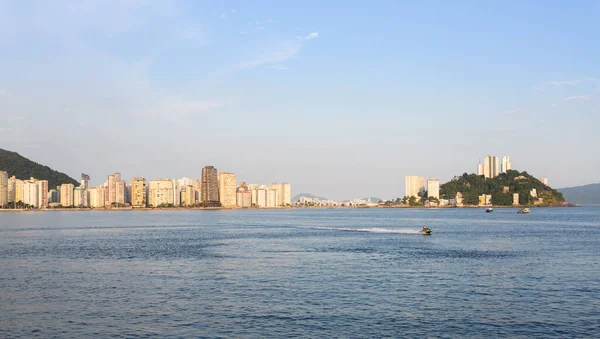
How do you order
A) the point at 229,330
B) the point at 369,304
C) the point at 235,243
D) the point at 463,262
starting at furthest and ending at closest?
the point at 235,243
the point at 463,262
the point at 369,304
the point at 229,330

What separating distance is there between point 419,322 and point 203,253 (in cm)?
3997

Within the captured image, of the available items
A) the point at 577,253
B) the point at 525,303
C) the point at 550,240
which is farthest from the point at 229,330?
the point at 550,240

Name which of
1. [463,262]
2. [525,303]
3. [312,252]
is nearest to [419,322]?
[525,303]

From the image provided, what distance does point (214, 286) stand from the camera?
41.1m

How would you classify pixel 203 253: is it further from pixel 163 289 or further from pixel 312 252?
pixel 163 289

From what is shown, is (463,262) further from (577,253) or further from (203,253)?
(203,253)

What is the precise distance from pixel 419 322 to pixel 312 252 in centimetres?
3612

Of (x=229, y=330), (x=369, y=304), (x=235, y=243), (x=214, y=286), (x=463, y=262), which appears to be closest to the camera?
(x=229, y=330)

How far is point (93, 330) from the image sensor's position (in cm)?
2864

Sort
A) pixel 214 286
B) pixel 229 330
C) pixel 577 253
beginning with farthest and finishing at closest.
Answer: pixel 577 253
pixel 214 286
pixel 229 330

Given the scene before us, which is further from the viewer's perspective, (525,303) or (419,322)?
(525,303)

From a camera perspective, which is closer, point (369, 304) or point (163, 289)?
point (369, 304)

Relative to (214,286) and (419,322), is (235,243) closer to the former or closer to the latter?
(214,286)

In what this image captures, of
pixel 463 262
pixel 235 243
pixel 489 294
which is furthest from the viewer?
pixel 235 243
